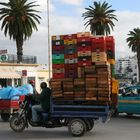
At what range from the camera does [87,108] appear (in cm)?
1420

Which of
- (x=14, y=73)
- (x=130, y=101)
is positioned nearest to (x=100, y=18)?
(x=14, y=73)

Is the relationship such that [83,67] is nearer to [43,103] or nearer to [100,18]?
[43,103]

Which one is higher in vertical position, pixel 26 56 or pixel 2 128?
pixel 26 56

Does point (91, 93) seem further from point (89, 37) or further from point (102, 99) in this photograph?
point (89, 37)

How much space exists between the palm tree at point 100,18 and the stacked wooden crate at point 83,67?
51.1 metres

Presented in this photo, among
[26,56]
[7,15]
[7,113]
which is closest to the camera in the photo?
[7,113]

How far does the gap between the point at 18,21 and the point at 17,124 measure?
38304 millimetres

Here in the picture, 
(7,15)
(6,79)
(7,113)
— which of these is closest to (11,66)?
(6,79)

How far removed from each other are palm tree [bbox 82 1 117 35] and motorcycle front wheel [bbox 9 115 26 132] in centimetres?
5092

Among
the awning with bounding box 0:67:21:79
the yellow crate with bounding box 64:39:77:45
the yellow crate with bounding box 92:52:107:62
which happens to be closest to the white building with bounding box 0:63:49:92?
the awning with bounding box 0:67:21:79

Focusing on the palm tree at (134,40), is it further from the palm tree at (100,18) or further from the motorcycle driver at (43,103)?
the motorcycle driver at (43,103)

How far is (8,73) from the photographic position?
184 ft

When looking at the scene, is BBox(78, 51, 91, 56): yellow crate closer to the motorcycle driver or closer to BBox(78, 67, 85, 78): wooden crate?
BBox(78, 67, 85, 78): wooden crate

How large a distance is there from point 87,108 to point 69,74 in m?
1.27
